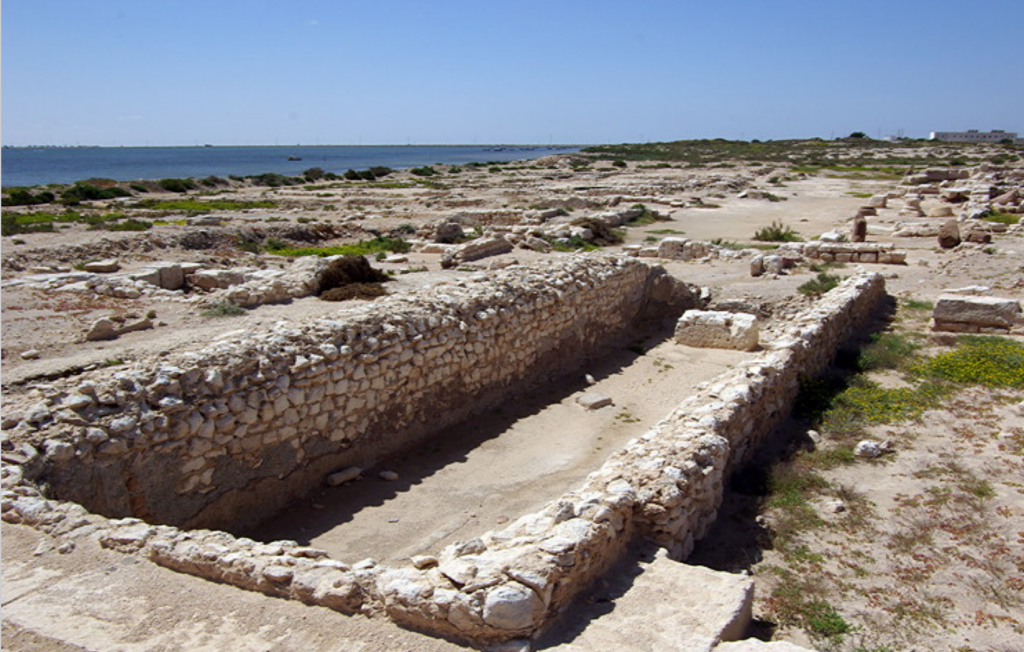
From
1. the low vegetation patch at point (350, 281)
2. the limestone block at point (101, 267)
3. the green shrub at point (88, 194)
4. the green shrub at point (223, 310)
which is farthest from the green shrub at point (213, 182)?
the green shrub at point (223, 310)

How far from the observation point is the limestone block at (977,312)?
37.1ft

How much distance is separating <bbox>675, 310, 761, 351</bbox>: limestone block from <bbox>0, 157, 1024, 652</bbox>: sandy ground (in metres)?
0.30

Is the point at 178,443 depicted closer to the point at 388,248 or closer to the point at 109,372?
the point at 109,372

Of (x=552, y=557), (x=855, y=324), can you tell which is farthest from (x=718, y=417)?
(x=855, y=324)

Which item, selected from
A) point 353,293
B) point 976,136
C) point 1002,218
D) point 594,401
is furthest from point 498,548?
point 976,136

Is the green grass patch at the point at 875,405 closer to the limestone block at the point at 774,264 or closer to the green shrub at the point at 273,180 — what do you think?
the limestone block at the point at 774,264

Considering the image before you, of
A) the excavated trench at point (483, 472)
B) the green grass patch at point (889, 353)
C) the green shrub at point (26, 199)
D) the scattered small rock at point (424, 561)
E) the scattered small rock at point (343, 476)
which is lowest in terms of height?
the excavated trench at point (483, 472)

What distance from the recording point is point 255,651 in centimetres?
353

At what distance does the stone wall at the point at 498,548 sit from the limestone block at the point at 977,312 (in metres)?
6.91

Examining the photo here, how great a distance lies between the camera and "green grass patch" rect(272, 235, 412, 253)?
1917 centimetres

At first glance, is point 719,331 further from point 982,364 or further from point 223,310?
point 223,310

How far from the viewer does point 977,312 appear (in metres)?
11.4

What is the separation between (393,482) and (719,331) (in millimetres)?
6290

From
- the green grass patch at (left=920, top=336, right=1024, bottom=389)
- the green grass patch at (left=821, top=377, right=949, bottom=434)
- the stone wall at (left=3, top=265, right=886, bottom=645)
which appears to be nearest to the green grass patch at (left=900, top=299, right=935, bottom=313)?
the green grass patch at (left=920, top=336, right=1024, bottom=389)
